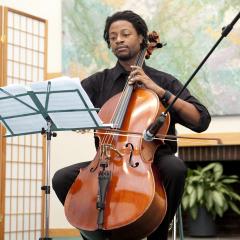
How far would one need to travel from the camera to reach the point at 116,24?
2469 millimetres

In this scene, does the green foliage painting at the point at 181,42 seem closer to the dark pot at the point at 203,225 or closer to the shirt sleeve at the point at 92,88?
the dark pot at the point at 203,225

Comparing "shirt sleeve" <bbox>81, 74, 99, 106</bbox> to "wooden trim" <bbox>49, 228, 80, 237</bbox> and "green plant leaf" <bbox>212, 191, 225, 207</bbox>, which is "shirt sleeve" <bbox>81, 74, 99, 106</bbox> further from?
"wooden trim" <bbox>49, 228, 80, 237</bbox>

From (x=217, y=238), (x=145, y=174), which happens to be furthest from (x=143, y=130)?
(x=217, y=238)

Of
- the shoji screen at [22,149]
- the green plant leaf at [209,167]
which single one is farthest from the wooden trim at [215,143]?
the shoji screen at [22,149]

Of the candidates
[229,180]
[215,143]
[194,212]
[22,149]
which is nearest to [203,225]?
[194,212]

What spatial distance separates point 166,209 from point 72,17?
3049mm

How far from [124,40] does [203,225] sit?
1965mm

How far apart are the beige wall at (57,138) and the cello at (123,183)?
2.37m

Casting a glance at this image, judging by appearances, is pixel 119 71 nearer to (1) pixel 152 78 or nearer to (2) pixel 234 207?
(1) pixel 152 78

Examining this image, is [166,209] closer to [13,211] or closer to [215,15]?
[13,211]

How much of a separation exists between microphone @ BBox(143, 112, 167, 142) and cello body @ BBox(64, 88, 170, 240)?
4 cm

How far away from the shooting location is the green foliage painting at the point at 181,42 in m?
4.24

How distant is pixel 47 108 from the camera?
2105 millimetres

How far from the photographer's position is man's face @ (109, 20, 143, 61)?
7.98ft
